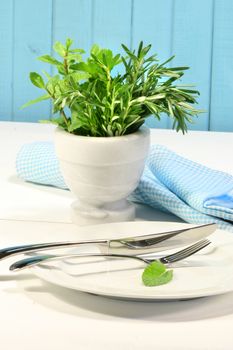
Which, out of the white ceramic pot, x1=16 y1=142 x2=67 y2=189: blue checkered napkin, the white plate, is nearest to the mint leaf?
the white plate

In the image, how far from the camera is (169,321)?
30.6 inches

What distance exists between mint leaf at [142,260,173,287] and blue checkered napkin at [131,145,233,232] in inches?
7.8

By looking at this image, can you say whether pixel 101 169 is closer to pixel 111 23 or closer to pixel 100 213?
pixel 100 213

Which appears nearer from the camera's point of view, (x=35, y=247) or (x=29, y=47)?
(x=35, y=247)

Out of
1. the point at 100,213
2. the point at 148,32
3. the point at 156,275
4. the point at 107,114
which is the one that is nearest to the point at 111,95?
the point at 107,114

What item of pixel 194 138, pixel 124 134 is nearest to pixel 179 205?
pixel 124 134

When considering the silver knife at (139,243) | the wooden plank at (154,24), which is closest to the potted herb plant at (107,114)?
the silver knife at (139,243)

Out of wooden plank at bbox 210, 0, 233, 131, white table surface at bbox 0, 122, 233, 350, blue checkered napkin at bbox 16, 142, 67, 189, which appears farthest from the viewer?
wooden plank at bbox 210, 0, 233, 131

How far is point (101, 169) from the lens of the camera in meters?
0.98

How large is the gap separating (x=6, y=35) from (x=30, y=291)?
1.18 m

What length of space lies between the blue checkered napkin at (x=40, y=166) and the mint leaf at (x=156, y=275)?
1.26 feet

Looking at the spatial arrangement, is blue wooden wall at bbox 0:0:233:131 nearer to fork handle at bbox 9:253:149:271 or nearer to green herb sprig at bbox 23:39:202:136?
green herb sprig at bbox 23:39:202:136

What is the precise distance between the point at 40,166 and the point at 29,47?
0.78 metres

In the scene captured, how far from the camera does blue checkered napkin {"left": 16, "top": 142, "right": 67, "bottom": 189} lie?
1188mm
